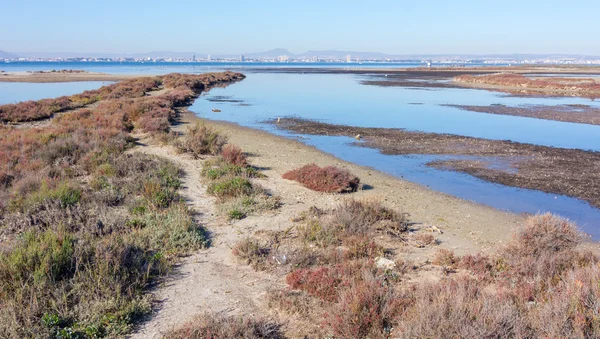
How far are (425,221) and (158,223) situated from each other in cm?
604

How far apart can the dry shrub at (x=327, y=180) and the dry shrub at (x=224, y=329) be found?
7098 mm

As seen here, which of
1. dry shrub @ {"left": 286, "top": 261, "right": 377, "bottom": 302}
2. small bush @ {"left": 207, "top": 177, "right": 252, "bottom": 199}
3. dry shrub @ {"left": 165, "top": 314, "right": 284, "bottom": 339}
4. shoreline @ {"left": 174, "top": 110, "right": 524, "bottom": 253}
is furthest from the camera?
small bush @ {"left": 207, "top": 177, "right": 252, "bottom": 199}

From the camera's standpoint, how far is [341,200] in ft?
38.1

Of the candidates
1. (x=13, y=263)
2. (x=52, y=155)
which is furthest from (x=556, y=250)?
(x=52, y=155)

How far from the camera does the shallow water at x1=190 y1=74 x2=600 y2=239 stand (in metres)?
12.7

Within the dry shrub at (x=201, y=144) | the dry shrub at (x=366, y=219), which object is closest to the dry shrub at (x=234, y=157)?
the dry shrub at (x=201, y=144)

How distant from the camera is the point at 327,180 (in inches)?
493

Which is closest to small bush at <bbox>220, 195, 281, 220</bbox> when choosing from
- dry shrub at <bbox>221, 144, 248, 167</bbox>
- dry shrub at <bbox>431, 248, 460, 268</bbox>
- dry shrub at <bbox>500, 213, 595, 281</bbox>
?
dry shrub at <bbox>221, 144, 248, 167</bbox>

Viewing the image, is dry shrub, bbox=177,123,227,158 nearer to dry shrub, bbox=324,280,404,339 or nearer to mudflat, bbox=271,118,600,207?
mudflat, bbox=271,118,600,207

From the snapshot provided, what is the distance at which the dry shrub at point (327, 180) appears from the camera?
40.8 feet

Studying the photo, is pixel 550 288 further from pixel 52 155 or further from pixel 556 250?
pixel 52 155

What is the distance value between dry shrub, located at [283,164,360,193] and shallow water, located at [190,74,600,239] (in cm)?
309

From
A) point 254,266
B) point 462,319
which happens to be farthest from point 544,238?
point 254,266

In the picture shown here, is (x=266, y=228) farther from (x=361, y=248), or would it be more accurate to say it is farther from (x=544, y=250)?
(x=544, y=250)
